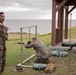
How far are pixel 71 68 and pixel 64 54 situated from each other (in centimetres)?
247

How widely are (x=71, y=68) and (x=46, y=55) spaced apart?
980 mm

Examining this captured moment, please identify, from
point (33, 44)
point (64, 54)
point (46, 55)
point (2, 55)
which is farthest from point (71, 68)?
point (2, 55)

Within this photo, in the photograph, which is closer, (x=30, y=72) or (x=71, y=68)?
(x=30, y=72)

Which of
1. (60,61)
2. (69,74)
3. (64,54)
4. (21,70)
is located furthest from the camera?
(64,54)

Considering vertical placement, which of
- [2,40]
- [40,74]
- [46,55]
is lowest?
[40,74]

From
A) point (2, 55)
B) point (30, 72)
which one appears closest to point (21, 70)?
point (30, 72)

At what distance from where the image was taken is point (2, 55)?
20.8 feet

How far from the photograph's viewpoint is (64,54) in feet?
36.8

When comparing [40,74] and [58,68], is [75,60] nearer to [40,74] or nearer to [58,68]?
[58,68]

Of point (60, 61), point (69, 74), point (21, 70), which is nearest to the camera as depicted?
point (69, 74)

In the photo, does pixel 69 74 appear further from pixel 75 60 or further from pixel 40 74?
pixel 75 60

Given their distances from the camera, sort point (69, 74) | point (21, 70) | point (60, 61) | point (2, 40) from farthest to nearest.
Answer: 1. point (60, 61)
2. point (21, 70)
3. point (69, 74)
4. point (2, 40)

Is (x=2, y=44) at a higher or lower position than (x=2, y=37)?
lower

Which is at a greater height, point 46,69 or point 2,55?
point 2,55
